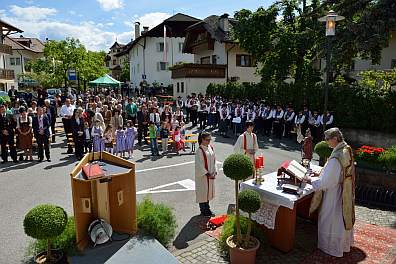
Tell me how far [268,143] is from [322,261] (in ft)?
38.9

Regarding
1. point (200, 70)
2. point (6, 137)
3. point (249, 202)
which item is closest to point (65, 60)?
point (200, 70)

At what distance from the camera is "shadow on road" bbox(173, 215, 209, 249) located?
6461 mm

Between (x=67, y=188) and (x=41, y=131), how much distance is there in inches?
147

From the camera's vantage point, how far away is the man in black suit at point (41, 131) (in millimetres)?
12562

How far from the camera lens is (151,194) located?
30.8 feet

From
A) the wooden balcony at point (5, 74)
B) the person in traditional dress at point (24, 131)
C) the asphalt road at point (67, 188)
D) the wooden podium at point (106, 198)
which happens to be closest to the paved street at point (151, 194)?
the asphalt road at point (67, 188)

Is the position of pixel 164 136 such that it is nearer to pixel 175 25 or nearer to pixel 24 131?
pixel 24 131

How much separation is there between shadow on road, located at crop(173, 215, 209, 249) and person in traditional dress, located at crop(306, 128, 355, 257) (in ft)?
7.84

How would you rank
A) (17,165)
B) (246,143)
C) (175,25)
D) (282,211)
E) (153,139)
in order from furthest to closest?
1. (175,25)
2. (153,139)
3. (17,165)
4. (246,143)
5. (282,211)

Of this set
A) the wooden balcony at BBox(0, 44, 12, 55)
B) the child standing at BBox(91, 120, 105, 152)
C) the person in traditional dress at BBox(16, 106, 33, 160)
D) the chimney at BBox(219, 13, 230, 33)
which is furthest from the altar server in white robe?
the wooden balcony at BBox(0, 44, 12, 55)

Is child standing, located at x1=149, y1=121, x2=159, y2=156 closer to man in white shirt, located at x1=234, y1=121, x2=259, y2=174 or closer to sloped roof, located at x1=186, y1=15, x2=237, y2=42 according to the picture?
man in white shirt, located at x1=234, y1=121, x2=259, y2=174

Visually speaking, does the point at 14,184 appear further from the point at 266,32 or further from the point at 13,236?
the point at 266,32

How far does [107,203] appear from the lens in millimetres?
5094

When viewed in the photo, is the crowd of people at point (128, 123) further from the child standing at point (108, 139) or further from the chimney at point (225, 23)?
the chimney at point (225, 23)
